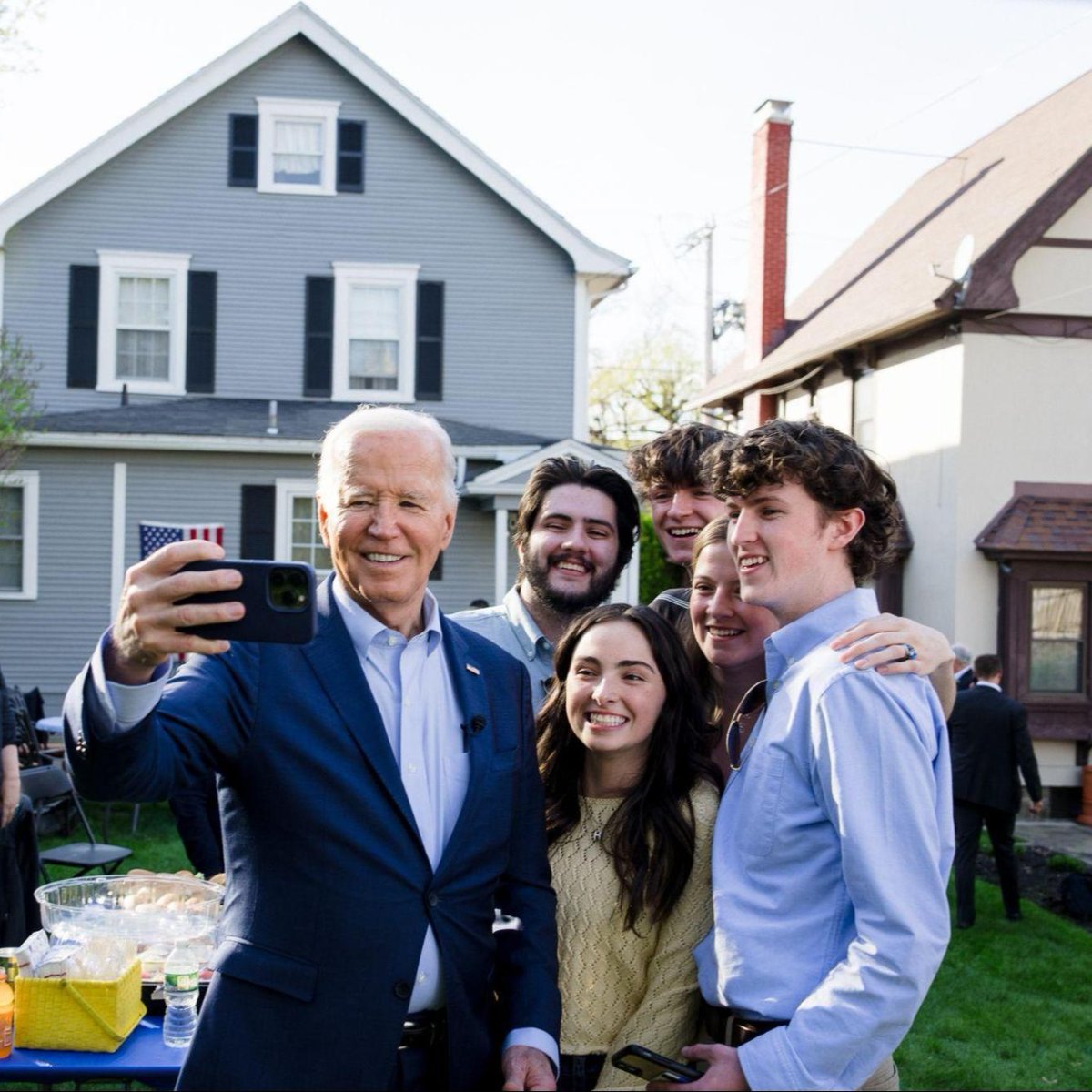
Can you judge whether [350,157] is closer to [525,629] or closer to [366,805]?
[525,629]

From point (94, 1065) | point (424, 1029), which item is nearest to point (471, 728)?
point (424, 1029)

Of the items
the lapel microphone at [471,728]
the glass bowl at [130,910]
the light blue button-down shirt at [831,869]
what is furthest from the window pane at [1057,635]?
the lapel microphone at [471,728]

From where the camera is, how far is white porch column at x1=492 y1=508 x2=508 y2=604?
57.0 feet

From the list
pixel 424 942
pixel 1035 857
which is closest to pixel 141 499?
pixel 1035 857

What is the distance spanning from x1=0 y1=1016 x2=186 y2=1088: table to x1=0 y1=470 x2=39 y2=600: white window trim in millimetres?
15244

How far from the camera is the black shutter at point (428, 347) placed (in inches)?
720

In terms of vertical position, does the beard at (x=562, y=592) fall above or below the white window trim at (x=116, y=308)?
below

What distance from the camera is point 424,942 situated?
2.43m

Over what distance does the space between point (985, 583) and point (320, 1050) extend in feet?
45.9

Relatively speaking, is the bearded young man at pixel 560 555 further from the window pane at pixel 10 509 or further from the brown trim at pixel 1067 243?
the window pane at pixel 10 509

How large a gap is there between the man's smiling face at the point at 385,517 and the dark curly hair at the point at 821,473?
63 cm

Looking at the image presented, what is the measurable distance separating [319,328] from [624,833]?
1613 cm

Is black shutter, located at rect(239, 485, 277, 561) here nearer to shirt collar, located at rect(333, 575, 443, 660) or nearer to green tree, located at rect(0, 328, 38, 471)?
green tree, located at rect(0, 328, 38, 471)

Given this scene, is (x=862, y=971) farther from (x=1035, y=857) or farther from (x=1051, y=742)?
(x=1051, y=742)
